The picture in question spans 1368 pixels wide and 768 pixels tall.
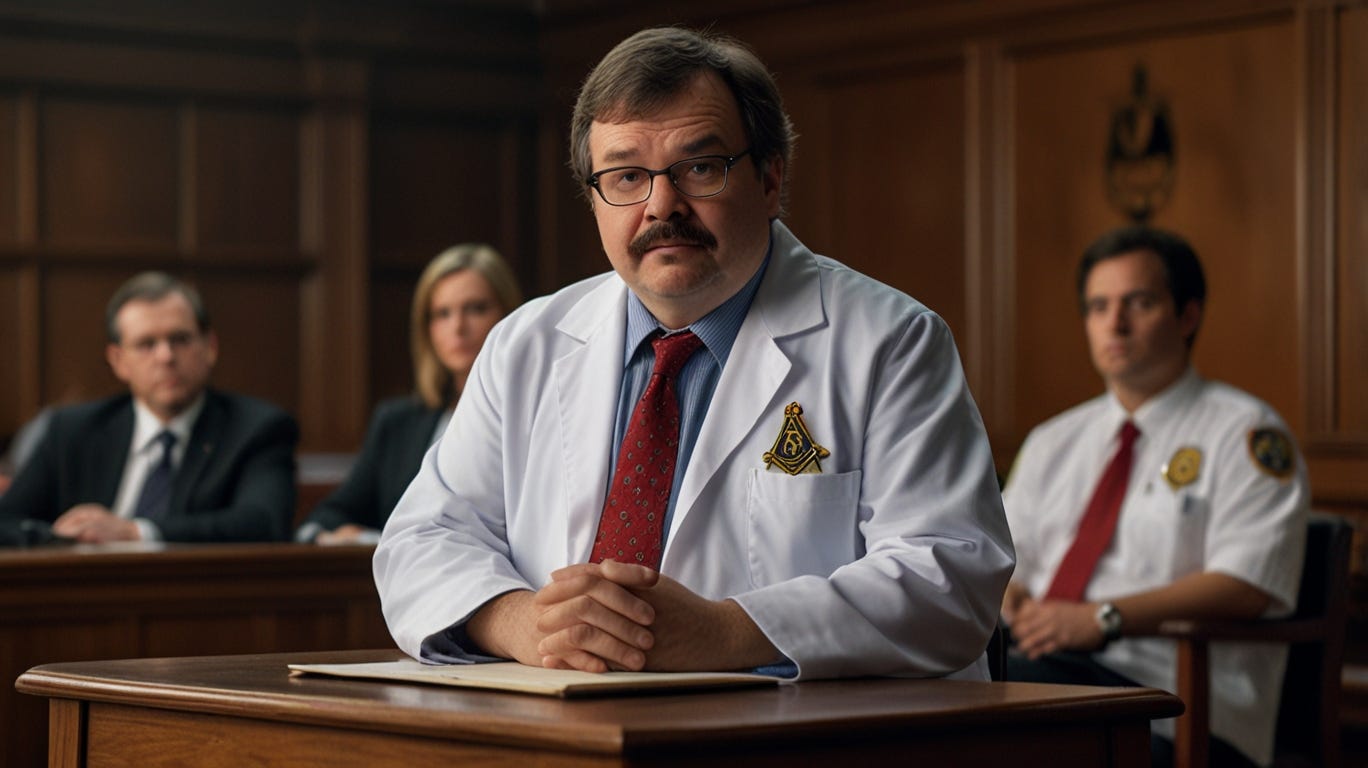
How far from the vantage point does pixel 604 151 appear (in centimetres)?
266

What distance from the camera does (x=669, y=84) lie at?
8.71ft

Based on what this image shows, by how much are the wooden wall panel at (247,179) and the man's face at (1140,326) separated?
451 centimetres

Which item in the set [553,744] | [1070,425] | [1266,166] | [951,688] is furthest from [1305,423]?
[553,744]

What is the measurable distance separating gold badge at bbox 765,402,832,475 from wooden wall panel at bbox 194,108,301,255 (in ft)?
19.0

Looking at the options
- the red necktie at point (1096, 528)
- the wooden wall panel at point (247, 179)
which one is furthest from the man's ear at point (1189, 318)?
the wooden wall panel at point (247, 179)

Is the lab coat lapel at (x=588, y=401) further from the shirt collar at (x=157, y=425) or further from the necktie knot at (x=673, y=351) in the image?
the shirt collar at (x=157, y=425)

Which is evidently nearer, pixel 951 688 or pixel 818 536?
pixel 951 688

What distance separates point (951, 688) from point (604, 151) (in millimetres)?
966

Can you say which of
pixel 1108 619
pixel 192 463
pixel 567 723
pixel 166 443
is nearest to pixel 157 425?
pixel 166 443

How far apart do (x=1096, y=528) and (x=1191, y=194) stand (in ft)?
7.76

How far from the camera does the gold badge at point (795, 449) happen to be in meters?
2.59

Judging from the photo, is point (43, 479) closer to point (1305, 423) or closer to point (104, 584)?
point (104, 584)

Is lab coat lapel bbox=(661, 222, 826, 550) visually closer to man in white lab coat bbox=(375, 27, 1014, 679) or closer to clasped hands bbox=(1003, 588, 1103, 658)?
man in white lab coat bbox=(375, 27, 1014, 679)

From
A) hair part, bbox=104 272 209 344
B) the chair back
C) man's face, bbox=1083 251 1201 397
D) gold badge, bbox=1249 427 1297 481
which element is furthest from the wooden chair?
hair part, bbox=104 272 209 344
